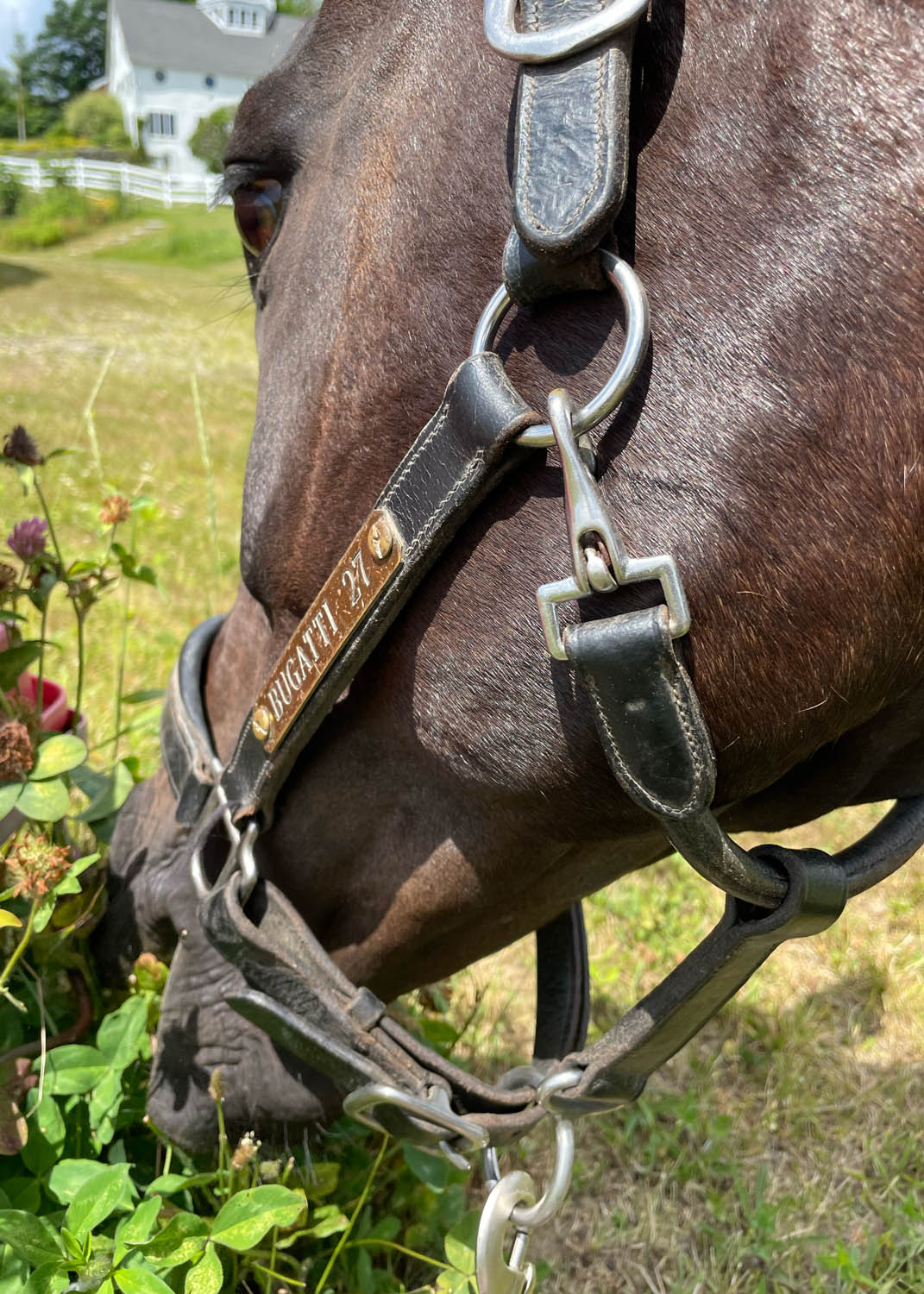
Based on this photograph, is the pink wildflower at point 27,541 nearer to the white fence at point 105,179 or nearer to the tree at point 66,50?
the white fence at point 105,179

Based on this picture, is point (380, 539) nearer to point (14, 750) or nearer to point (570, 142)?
point (570, 142)

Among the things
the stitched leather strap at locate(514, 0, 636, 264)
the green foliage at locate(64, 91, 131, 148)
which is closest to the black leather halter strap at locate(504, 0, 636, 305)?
the stitched leather strap at locate(514, 0, 636, 264)

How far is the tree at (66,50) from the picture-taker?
4338cm

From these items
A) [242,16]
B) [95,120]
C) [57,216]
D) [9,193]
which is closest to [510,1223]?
[57,216]

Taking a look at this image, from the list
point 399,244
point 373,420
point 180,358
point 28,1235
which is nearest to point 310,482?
point 373,420

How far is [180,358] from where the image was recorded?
32.7 feet

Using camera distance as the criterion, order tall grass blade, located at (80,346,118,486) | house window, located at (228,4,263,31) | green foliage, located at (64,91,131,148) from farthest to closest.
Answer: house window, located at (228,4,263,31), green foliage, located at (64,91,131,148), tall grass blade, located at (80,346,118,486)

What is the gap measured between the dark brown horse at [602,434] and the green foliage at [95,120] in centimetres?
4446

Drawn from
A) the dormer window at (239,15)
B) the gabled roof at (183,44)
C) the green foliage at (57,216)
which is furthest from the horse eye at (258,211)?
the dormer window at (239,15)

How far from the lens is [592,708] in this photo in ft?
2.92

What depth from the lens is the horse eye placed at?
1.21 metres

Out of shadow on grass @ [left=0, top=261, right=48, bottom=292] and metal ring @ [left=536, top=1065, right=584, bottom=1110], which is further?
shadow on grass @ [left=0, top=261, right=48, bottom=292]

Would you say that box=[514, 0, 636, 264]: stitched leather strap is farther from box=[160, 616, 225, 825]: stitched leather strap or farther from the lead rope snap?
the lead rope snap

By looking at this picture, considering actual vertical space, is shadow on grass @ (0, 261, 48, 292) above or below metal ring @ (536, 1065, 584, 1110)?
below
